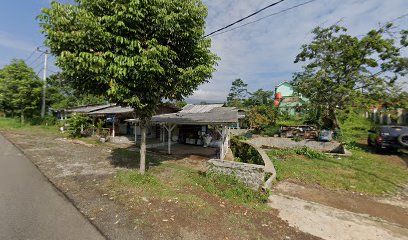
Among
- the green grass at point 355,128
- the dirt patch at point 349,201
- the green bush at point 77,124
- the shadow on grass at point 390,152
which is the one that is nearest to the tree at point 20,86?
the green bush at point 77,124

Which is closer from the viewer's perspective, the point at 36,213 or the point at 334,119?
the point at 36,213

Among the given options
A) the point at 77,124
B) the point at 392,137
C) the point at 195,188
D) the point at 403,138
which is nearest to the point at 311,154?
the point at 392,137

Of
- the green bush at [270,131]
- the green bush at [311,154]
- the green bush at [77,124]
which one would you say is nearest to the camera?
→ the green bush at [311,154]

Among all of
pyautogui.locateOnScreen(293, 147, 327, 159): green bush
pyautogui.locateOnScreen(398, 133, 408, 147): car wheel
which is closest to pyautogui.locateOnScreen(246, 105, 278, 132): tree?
pyautogui.locateOnScreen(293, 147, 327, 159): green bush

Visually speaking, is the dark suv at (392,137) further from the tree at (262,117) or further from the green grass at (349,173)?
the tree at (262,117)

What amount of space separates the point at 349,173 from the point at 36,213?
477 inches

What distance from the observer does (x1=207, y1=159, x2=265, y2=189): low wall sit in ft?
21.8

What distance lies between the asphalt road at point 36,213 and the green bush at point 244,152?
9.27 meters

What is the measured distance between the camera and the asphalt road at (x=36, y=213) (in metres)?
4.04

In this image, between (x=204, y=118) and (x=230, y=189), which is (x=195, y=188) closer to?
(x=230, y=189)

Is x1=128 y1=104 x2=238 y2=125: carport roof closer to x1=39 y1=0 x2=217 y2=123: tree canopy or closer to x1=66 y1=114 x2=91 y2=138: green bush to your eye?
x1=39 y1=0 x2=217 y2=123: tree canopy

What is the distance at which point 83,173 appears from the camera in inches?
325

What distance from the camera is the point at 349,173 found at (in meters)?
9.62

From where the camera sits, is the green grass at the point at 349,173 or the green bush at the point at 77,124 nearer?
the green grass at the point at 349,173
